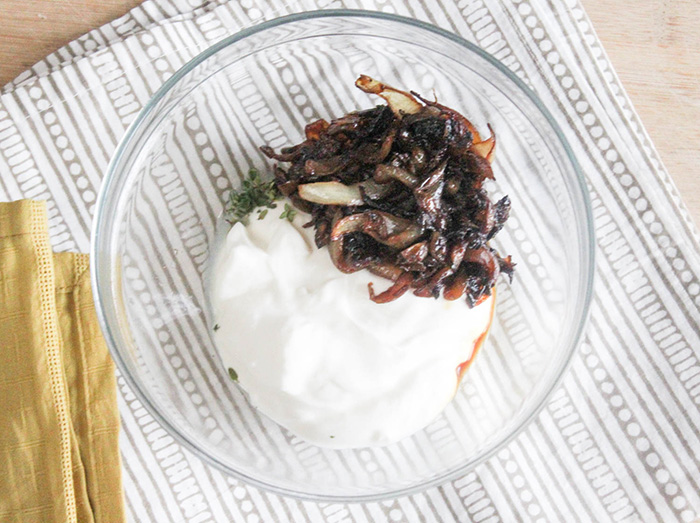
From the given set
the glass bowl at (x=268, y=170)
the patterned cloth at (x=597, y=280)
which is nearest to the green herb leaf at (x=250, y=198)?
the glass bowl at (x=268, y=170)

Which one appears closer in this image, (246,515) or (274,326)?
(274,326)

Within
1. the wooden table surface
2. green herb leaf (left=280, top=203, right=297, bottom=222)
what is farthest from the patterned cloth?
green herb leaf (left=280, top=203, right=297, bottom=222)

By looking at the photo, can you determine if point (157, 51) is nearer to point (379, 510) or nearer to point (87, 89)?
point (87, 89)

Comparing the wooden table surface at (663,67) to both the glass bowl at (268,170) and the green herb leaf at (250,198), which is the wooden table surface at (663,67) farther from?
the green herb leaf at (250,198)

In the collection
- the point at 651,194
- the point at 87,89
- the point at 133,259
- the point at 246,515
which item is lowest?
the point at 246,515

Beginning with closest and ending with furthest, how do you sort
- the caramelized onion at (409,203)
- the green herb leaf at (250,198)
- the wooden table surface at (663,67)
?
1. the caramelized onion at (409,203)
2. the green herb leaf at (250,198)
3. the wooden table surface at (663,67)

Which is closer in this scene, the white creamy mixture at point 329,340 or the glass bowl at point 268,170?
the white creamy mixture at point 329,340

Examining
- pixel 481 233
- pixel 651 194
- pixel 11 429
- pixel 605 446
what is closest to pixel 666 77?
pixel 651 194
